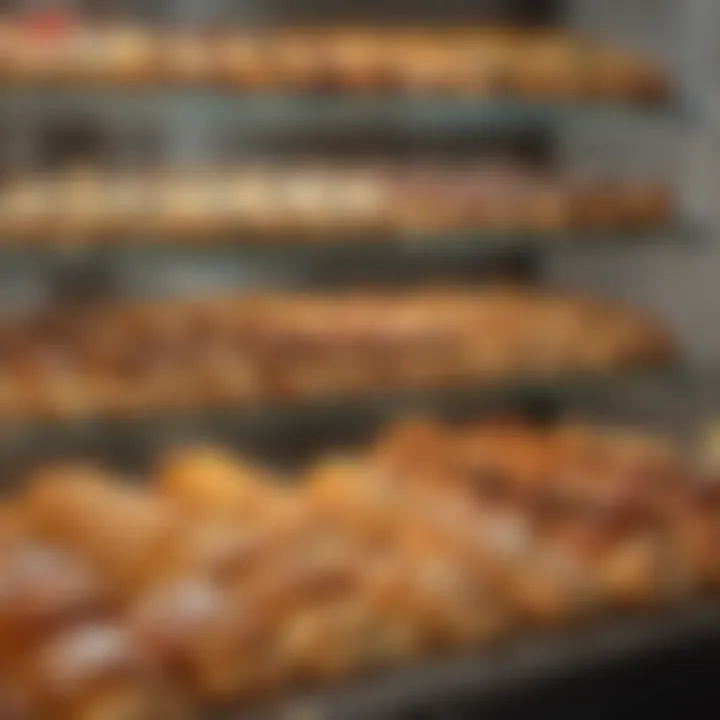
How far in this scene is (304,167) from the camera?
A: 3.42 metres

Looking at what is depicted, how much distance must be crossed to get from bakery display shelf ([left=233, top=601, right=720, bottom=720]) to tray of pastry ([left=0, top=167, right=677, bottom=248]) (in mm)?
1173

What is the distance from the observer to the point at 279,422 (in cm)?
289

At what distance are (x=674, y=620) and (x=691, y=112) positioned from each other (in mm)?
1456

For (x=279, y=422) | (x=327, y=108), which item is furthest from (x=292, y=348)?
(x=327, y=108)

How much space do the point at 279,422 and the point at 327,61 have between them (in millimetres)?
747

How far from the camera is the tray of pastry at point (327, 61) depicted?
9.50 ft

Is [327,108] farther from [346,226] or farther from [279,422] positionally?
[279,422]

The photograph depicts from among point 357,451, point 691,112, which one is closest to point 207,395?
point 357,451

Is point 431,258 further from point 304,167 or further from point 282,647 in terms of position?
point 282,647

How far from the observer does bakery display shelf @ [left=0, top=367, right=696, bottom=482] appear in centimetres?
267

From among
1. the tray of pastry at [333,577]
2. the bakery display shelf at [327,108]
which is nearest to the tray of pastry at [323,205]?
the bakery display shelf at [327,108]

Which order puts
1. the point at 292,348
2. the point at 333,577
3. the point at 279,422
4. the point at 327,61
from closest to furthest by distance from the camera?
the point at 333,577, the point at 279,422, the point at 292,348, the point at 327,61

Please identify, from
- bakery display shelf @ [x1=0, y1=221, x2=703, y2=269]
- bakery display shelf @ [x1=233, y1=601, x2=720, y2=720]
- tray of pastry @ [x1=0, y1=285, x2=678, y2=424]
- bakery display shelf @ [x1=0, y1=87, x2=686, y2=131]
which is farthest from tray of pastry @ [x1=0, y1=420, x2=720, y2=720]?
bakery display shelf @ [x1=0, y1=87, x2=686, y2=131]

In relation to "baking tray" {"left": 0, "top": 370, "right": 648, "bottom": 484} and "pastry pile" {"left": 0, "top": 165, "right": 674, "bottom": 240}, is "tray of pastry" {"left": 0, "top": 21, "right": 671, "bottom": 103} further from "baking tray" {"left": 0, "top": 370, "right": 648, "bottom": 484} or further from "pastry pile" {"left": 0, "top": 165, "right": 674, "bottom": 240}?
"baking tray" {"left": 0, "top": 370, "right": 648, "bottom": 484}
